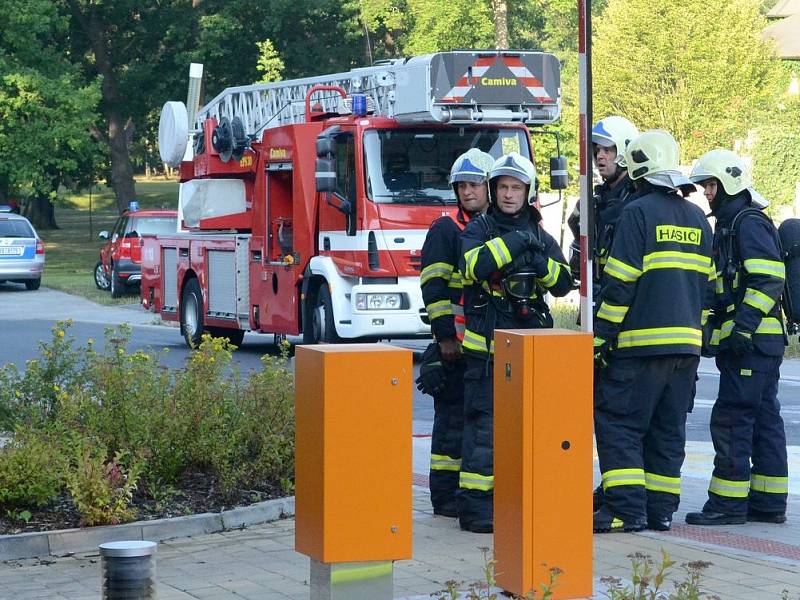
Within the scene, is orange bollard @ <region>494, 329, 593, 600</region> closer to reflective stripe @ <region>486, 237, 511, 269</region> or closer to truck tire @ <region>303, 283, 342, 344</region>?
reflective stripe @ <region>486, 237, 511, 269</region>

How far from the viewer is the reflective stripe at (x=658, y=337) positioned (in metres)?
7.47

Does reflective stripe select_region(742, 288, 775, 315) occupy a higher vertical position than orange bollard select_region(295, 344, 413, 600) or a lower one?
higher

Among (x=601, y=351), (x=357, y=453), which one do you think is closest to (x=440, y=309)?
(x=601, y=351)

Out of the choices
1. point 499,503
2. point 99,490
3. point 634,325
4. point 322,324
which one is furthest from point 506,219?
point 322,324

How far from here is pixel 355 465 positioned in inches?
215

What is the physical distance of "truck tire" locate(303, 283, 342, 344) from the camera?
51.5 ft

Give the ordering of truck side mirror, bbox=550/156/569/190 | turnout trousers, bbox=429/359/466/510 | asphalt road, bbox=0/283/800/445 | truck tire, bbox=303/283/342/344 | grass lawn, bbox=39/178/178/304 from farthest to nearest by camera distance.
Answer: grass lawn, bbox=39/178/178/304
truck tire, bbox=303/283/342/344
truck side mirror, bbox=550/156/569/190
asphalt road, bbox=0/283/800/445
turnout trousers, bbox=429/359/466/510

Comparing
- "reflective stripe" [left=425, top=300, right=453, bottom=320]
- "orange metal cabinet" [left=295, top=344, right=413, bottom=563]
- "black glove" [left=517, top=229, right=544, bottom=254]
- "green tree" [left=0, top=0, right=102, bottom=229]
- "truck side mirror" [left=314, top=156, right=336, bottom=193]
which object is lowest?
"orange metal cabinet" [left=295, top=344, right=413, bottom=563]

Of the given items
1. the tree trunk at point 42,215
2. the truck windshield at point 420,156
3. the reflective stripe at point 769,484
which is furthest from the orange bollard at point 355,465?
the tree trunk at point 42,215

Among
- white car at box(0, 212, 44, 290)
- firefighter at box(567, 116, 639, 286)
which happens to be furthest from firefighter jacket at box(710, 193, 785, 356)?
white car at box(0, 212, 44, 290)

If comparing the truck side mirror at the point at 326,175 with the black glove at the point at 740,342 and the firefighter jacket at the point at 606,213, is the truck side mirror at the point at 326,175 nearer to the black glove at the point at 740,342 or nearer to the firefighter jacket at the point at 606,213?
the firefighter jacket at the point at 606,213

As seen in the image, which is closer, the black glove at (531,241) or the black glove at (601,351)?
the black glove at (531,241)

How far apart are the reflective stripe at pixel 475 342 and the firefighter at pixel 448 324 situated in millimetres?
316

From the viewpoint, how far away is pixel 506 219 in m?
7.60
